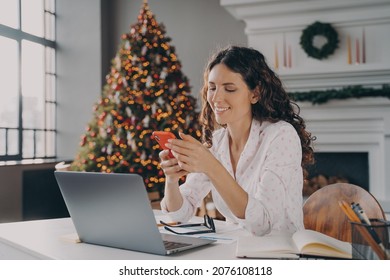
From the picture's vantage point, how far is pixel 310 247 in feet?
2.90

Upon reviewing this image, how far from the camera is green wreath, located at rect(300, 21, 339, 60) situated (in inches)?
130

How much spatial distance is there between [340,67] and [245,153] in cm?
212

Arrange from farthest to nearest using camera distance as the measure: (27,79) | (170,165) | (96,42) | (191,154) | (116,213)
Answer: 1. (96,42)
2. (27,79)
3. (170,165)
4. (191,154)
5. (116,213)

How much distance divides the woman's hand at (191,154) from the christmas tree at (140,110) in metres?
2.09

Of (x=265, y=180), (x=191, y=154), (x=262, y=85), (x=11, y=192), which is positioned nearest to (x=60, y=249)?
(x=191, y=154)

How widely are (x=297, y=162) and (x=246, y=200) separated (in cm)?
26

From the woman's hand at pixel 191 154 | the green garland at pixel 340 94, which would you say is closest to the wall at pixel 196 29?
the green garland at pixel 340 94

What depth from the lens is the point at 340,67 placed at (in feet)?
10.9

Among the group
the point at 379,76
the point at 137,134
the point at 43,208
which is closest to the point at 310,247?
the point at 137,134

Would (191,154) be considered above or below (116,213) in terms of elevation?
above

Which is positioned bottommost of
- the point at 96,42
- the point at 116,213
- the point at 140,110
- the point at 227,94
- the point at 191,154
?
the point at 116,213

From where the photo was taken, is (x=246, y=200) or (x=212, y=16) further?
(x=212, y=16)

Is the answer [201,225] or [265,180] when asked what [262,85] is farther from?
[201,225]
